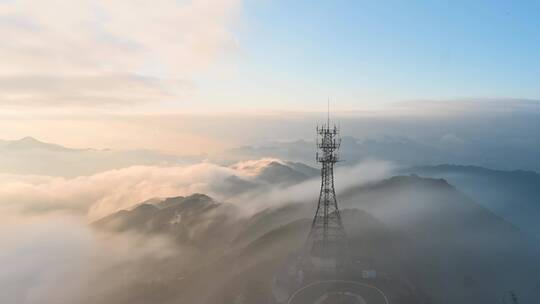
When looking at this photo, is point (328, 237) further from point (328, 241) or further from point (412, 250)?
point (412, 250)

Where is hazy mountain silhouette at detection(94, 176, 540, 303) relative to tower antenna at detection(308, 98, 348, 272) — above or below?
below

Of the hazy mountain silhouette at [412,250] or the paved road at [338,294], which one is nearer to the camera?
the paved road at [338,294]

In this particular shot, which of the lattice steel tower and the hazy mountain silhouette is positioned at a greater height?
the lattice steel tower

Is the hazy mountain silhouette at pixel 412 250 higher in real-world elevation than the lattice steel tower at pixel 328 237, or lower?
lower

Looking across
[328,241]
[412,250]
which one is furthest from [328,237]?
[412,250]

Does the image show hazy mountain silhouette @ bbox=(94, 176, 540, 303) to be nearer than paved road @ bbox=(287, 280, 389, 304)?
No

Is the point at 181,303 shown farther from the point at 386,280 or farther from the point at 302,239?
the point at 386,280
